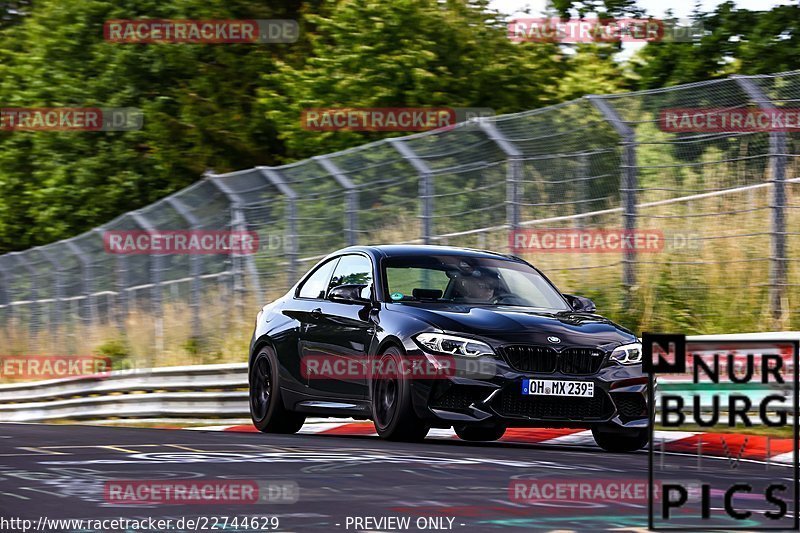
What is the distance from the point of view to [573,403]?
36.2 ft

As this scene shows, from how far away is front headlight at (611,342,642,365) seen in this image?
442 inches

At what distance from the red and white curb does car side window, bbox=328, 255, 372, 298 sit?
137cm

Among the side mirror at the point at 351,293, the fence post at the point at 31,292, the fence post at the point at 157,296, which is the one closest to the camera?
the side mirror at the point at 351,293

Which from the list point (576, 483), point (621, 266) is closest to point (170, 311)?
point (621, 266)

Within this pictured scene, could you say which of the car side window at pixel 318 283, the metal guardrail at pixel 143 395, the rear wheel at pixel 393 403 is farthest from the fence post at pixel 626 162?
the rear wheel at pixel 393 403

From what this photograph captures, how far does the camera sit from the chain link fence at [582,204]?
14.5 m

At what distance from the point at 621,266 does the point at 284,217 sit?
546 cm

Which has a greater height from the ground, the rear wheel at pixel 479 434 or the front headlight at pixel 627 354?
the front headlight at pixel 627 354

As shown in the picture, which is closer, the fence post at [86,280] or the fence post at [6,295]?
the fence post at [86,280]

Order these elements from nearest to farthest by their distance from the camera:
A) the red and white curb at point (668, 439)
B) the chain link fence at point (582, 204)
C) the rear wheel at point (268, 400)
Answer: the red and white curb at point (668, 439) → the rear wheel at point (268, 400) → the chain link fence at point (582, 204)

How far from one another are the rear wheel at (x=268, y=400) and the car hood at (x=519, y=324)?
2041 millimetres

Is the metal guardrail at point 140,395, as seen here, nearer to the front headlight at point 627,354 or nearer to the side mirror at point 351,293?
the side mirror at point 351,293

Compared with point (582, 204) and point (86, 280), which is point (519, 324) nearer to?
point (582, 204)

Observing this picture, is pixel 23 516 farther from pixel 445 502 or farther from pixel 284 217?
→ pixel 284 217
